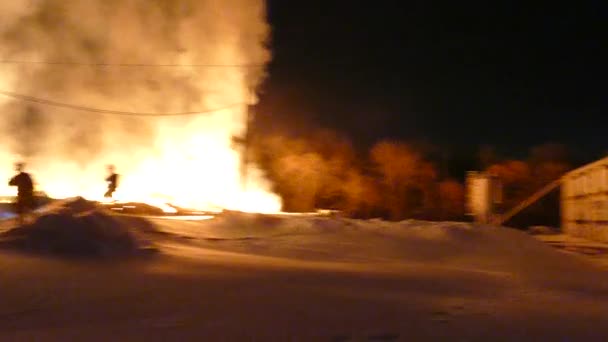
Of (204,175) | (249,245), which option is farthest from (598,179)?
(204,175)

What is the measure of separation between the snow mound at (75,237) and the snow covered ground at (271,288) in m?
0.03

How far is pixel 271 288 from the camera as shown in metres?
9.22

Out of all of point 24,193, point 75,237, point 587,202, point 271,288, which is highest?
point 587,202

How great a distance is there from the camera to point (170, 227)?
1622 centimetres

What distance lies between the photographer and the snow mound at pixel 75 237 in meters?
11.1

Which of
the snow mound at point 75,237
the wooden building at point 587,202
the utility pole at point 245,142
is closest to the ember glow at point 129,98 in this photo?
the utility pole at point 245,142

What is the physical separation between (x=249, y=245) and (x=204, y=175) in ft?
66.5

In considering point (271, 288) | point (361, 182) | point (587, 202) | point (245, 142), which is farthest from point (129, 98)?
point (271, 288)

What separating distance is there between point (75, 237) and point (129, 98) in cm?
2644

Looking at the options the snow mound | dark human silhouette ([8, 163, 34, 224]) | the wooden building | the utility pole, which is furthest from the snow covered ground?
the utility pole

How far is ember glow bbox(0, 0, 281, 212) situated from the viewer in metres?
35.0

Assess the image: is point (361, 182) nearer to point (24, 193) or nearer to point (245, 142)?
point (245, 142)

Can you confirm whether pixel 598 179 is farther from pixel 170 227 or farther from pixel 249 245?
pixel 170 227

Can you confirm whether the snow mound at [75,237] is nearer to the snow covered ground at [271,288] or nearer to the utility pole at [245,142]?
the snow covered ground at [271,288]
